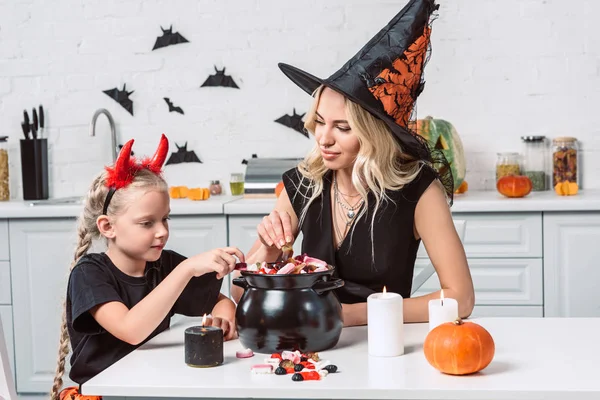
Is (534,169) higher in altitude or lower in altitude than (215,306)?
higher

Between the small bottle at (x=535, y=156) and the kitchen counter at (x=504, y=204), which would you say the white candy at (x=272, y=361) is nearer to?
the kitchen counter at (x=504, y=204)

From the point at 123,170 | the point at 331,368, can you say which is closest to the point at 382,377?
the point at 331,368

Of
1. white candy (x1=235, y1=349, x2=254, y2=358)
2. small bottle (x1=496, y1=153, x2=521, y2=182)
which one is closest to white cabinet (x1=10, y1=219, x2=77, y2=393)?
small bottle (x1=496, y1=153, x2=521, y2=182)

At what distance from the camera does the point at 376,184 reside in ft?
7.18

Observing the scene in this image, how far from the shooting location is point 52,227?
364 centimetres

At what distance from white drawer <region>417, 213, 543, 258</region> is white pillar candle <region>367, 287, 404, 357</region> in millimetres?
1914

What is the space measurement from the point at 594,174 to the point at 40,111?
8.60 feet

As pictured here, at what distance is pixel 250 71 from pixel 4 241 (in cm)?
136

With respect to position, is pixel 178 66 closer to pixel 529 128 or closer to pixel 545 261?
pixel 529 128

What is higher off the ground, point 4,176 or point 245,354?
point 4,176

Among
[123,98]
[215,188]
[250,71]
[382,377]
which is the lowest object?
[382,377]

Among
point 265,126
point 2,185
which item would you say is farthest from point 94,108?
point 265,126

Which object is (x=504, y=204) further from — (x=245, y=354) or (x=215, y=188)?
(x=245, y=354)

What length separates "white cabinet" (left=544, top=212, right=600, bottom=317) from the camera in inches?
133
